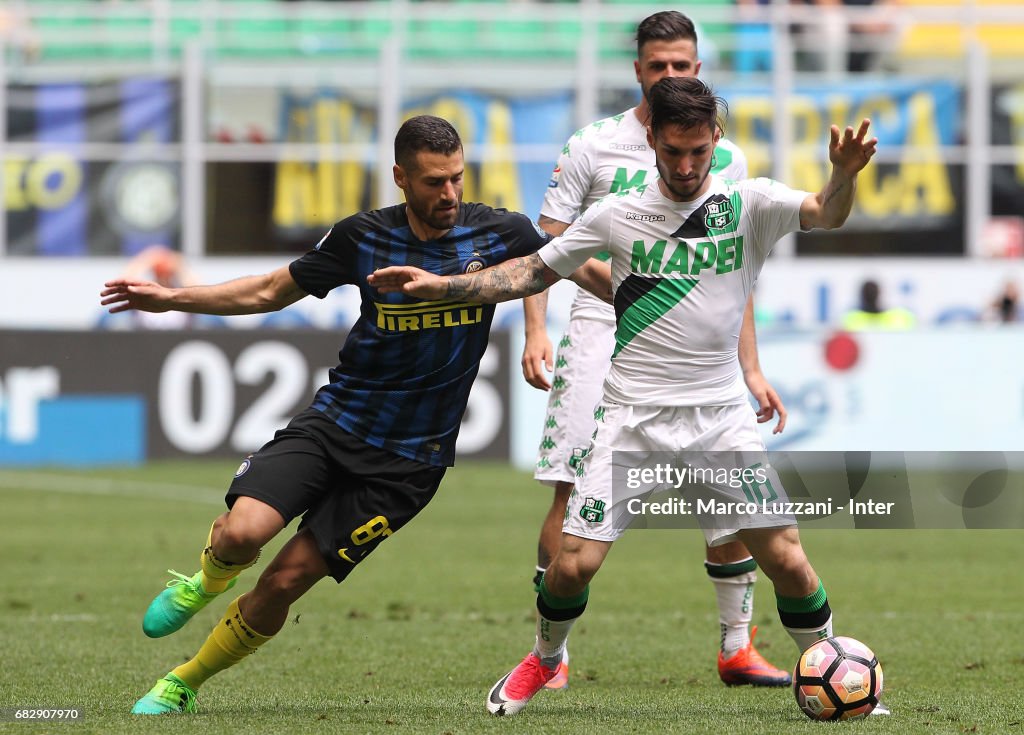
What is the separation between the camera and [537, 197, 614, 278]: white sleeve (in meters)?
5.64

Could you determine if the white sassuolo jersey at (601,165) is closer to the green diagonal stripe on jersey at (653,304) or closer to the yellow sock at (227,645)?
the green diagonal stripe on jersey at (653,304)

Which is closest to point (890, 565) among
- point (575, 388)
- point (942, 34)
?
point (575, 388)

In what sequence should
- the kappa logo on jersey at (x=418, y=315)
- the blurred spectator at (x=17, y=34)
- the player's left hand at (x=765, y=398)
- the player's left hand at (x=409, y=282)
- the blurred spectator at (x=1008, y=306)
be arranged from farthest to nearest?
the blurred spectator at (x=17, y=34) → the blurred spectator at (x=1008, y=306) → the player's left hand at (x=765, y=398) → the kappa logo on jersey at (x=418, y=315) → the player's left hand at (x=409, y=282)

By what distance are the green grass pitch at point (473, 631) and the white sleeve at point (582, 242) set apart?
1566mm

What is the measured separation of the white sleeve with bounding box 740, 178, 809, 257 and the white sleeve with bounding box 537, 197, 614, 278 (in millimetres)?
479

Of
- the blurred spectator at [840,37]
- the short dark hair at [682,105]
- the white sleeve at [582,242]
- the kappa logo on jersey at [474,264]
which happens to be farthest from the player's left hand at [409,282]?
the blurred spectator at [840,37]

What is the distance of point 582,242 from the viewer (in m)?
5.64

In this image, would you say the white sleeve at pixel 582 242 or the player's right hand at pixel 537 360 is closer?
the white sleeve at pixel 582 242

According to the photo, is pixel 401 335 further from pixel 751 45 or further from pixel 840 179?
pixel 751 45

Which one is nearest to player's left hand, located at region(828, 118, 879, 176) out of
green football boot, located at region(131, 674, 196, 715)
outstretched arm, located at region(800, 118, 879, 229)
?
outstretched arm, located at region(800, 118, 879, 229)

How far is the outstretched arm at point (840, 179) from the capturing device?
5270 mm

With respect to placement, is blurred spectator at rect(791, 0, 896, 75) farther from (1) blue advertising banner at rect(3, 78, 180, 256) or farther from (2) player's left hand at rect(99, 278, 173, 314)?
(2) player's left hand at rect(99, 278, 173, 314)

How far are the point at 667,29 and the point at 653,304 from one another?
4.74 ft

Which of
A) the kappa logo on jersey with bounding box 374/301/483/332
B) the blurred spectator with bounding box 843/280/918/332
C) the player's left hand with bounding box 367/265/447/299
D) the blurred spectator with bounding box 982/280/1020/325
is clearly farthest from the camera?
the blurred spectator with bounding box 982/280/1020/325
